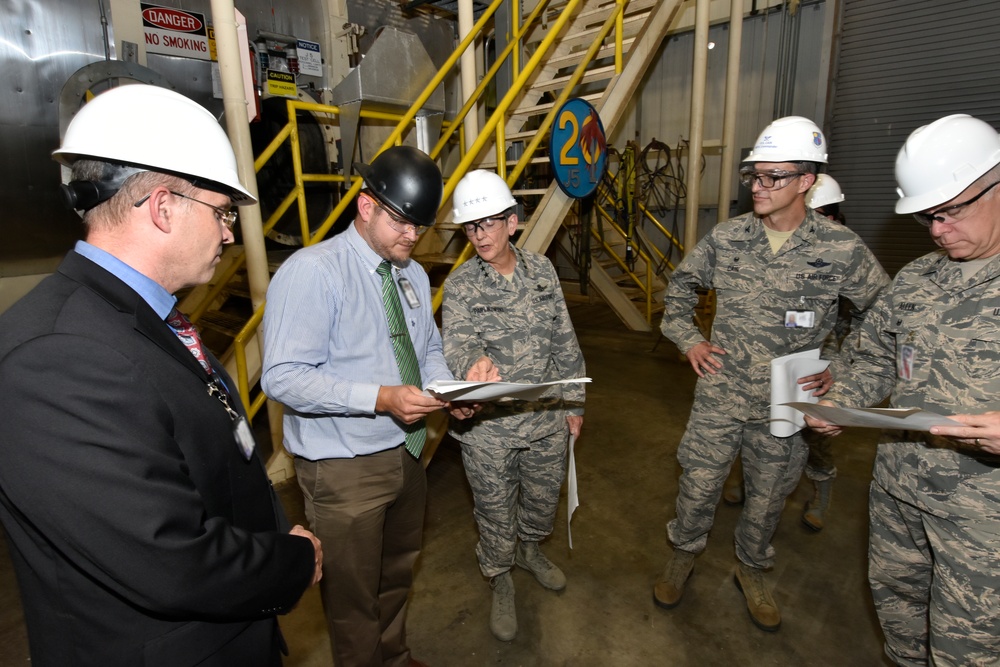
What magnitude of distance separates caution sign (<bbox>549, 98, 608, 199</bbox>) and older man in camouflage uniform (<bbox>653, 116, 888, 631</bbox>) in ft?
5.19

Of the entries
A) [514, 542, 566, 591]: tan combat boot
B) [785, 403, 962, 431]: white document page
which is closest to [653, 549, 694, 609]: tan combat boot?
[514, 542, 566, 591]: tan combat boot

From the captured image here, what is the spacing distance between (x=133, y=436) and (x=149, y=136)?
0.59m

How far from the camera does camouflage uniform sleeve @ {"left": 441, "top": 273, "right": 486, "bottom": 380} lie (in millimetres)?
2404

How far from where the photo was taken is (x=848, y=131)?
7246 mm

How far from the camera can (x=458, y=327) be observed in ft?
8.05

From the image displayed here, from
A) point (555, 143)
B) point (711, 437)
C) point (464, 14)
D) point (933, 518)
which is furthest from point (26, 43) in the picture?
point (933, 518)

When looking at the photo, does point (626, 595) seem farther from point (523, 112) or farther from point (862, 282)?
point (523, 112)

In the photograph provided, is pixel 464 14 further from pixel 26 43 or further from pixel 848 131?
pixel 848 131

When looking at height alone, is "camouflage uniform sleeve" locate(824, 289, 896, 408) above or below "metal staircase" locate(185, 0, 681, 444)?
below

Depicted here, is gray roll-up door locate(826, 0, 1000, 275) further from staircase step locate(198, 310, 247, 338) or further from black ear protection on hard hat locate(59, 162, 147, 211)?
Result: black ear protection on hard hat locate(59, 162, 147, 211)

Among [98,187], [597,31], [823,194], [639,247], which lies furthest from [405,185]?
[639,247]

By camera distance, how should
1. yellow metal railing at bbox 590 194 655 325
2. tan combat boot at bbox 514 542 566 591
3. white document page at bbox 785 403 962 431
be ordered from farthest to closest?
yellow metal railing at bbox 590 194 655 325 < tan combat boot at bbox 514 542 566 591 < white document page at bbox 785 403 962 431

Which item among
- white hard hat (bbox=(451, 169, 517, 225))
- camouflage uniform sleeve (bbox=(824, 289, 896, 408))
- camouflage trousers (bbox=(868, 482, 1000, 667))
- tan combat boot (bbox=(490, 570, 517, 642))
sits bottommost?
tan combat boot (bbox=(490, 570, 517, 642))

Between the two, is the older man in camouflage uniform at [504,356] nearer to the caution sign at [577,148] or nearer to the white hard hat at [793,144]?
the white hard hat at [793,144]
